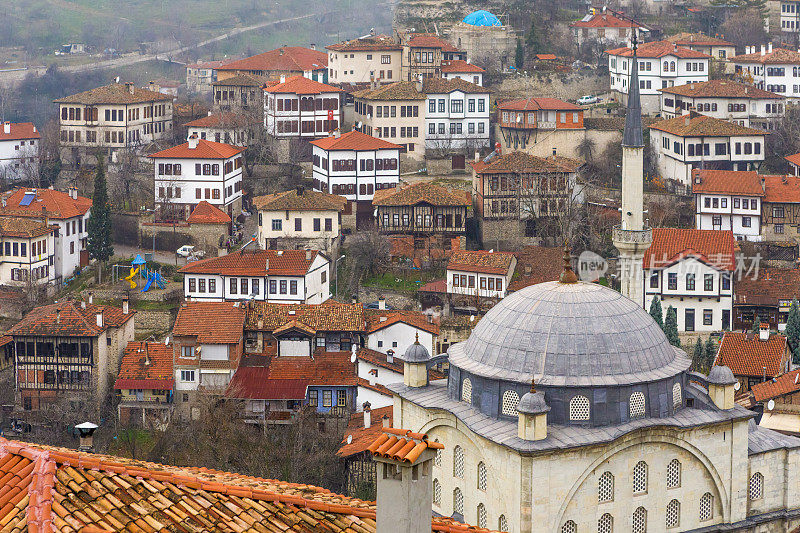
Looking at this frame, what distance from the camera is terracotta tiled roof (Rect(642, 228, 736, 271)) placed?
207ft

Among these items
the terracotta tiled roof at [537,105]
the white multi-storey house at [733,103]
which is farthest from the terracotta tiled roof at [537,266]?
the white multi-storey house at [733,103]

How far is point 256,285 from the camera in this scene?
210 feet

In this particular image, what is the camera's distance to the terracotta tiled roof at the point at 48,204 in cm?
7044

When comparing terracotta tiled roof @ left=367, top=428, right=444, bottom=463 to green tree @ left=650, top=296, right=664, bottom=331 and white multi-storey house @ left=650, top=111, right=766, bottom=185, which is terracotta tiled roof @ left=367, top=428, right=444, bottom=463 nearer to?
green tree @ left=650, top=296, right=664, bottom=331

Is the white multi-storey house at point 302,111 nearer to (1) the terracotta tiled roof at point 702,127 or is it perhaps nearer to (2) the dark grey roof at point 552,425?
(1) the terracotta tiled roof at point 702,127

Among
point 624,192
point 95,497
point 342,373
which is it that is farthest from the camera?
point 342,373

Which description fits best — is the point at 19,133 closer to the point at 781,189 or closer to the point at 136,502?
the point at 781,189

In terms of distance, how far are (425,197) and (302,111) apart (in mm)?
14913

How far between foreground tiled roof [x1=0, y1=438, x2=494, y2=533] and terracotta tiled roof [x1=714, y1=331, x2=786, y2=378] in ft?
133

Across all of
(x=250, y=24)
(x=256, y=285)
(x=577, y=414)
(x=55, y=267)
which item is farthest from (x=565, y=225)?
(x=250, y=24)

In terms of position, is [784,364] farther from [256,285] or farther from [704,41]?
[704,41]

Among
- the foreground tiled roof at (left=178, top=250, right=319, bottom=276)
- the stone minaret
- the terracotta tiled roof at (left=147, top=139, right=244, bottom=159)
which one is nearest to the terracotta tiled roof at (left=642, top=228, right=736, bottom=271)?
the stone minaret

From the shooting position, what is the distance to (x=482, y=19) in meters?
98.8

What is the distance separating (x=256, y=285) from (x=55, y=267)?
1136 centimetres
